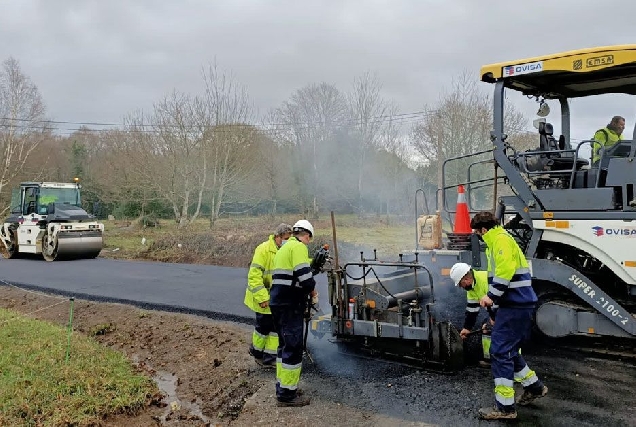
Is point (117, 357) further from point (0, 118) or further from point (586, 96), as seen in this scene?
point (0, 118)

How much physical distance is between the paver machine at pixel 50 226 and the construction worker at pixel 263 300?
12099mm

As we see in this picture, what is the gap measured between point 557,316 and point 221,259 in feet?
35.8

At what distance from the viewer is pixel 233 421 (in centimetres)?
412

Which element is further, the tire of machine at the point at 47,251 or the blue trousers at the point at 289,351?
the tire of machine at the point at 47,251

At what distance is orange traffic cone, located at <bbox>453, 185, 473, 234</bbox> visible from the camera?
605cm

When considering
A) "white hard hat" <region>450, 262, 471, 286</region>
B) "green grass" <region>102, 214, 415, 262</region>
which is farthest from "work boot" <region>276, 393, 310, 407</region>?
"green grass" <region>102, 214, 415, 262</region>

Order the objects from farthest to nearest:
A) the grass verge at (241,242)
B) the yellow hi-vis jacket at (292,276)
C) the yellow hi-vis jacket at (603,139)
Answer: the grass verge at (241,242), the yellow hi-vis jacket at (603,139), the yellow hi-vis jacket at (292,276)

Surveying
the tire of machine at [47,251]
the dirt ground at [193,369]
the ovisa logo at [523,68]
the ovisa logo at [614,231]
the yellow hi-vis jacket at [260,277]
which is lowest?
the dirt ground at [193,369]

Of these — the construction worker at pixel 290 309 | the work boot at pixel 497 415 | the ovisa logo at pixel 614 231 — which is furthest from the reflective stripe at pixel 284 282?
the ovisa logo at pixel 614 231

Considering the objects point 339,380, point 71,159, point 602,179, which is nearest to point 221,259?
point 339,380

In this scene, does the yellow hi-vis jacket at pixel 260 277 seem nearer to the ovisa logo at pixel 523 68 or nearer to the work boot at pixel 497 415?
the work boot at pixel 497 415

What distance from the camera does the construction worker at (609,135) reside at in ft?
16.7

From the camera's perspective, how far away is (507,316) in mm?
3951

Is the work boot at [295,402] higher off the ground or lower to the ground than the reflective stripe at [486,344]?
lower
